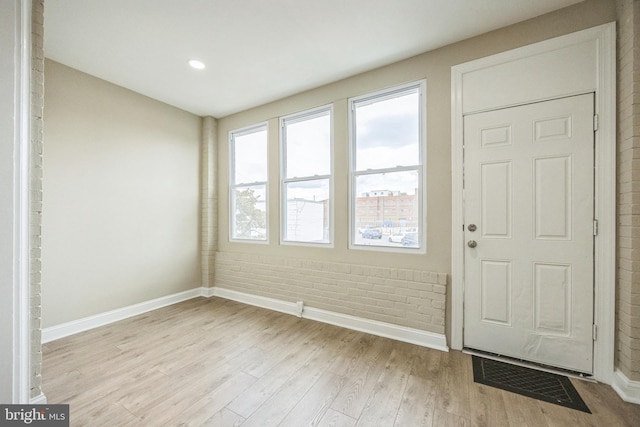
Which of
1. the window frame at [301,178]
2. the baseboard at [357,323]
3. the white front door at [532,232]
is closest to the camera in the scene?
the white front door at [532,232]

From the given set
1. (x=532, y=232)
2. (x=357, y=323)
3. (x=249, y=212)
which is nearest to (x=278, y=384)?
(x=357, y=323)

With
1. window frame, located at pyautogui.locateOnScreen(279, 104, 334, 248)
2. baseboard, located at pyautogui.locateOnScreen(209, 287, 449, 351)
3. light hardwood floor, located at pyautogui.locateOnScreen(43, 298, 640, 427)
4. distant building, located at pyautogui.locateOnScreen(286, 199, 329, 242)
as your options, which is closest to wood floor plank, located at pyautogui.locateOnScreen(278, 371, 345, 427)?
light hardwood floor, located at pyautogui.locateOnScreen(43, 298, 640, 427)

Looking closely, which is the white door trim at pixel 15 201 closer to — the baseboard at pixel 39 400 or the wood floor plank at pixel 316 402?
the baseboard at pixel 39 400

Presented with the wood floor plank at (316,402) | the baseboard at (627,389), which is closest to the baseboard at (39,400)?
the wood floor plank at (316,402)

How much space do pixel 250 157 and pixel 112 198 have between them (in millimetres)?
1798

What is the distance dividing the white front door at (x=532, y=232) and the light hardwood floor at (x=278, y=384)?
33 cm

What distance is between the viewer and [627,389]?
173cm

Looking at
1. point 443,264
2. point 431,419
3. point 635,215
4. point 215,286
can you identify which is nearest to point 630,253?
point 635,215

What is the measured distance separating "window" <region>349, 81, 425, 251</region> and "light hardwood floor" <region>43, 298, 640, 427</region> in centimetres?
109

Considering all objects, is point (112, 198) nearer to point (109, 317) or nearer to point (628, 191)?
point (109, 317)

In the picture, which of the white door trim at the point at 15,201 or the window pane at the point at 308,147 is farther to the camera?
the window pane at the point at 308,147

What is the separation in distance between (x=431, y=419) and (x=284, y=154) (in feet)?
10.2

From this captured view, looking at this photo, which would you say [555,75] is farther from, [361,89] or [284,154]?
[284,154]

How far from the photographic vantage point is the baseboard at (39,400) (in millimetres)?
1633
